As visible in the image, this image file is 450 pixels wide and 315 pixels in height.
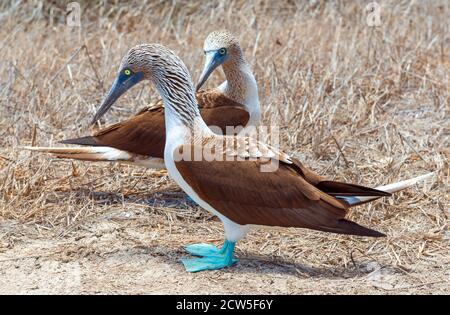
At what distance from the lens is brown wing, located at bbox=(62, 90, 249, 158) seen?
543 centimetres

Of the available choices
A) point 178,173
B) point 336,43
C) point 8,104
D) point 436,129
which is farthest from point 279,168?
point 336,43

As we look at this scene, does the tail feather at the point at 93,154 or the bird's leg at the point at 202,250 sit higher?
the tail feather at the point at 93,154


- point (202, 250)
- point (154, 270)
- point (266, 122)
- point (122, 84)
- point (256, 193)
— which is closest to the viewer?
point (256, 193)

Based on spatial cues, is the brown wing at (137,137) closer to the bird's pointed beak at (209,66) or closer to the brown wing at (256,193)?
the bird's pointed beak at (209,66)

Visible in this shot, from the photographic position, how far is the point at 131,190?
5602 millimetres

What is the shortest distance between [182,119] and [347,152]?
6.47ft

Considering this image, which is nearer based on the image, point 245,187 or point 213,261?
point 245,187

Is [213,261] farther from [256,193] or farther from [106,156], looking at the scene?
[106,156]

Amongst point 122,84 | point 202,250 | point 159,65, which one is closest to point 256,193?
point 202,250

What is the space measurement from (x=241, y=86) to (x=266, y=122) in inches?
27.2

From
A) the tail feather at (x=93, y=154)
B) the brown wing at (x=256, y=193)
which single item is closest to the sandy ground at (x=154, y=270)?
the brown wing at (x=256, y=193)

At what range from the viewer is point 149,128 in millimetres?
5477

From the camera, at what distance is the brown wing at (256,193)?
4.29 metres

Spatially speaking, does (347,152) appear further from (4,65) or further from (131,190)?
(4,65)
